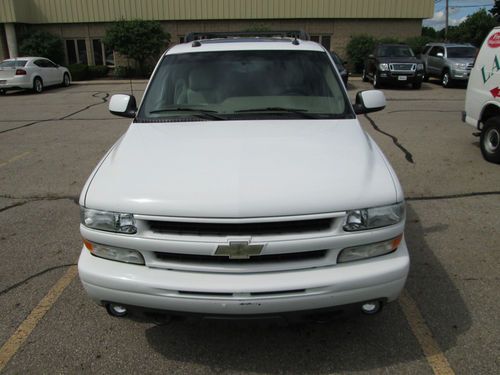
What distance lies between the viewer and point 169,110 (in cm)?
375

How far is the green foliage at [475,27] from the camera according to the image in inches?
2117

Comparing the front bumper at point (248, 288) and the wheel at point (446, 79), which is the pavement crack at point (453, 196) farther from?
the wheel at point (446, 79)

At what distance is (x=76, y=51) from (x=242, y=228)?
32288mm

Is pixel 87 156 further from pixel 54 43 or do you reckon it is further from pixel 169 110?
pixel 54 43

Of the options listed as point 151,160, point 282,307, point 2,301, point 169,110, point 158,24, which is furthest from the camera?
point 158,24

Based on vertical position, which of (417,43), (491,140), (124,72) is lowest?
(124,72)

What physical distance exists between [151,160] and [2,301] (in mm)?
1750

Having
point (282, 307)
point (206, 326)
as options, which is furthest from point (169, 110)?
point (282, 307)

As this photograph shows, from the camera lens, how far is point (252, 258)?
8.03 feet

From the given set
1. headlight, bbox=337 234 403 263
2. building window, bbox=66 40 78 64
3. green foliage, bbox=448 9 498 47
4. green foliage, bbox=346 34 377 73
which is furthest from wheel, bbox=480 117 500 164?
green foliage, bbox=448 9 498 47

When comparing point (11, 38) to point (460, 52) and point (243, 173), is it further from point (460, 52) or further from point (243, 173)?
point (243, 173)

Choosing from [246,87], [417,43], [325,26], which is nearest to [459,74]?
[417,43]

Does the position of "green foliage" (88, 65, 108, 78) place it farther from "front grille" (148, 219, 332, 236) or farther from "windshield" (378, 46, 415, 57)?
"front grille" (148, 219, 332, 236)

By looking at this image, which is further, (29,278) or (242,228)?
(29,278)
